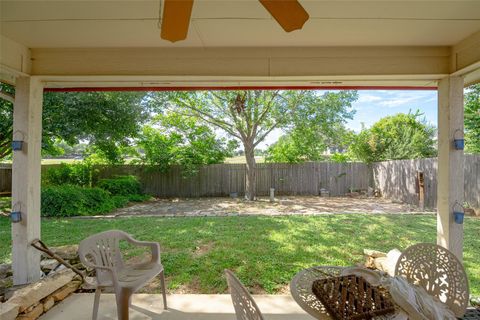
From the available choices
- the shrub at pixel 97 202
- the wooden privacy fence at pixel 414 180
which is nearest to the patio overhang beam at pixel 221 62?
the wooden privacy fence at pixel 414 180

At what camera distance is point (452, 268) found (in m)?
1.60

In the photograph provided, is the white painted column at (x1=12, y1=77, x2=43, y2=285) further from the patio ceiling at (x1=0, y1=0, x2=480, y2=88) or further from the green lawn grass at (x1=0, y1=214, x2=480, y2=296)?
the green lawn grass at (x1=0, y1=214, x2=480, y2=296)

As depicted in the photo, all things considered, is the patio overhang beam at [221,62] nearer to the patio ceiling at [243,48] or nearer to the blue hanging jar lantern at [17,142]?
the patio ceiling at [243,48]

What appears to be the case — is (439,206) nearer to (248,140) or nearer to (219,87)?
(219,87)

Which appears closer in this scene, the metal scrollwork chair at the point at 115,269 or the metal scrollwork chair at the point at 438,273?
the metal scrollwork chair at the point at 438,273

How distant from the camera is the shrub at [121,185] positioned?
870 centimetres

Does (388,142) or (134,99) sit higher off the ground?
A: (134,99)

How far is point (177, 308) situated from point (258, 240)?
2.31 m

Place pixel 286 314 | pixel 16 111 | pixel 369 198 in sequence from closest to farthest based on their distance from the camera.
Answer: pixel 286 314 < pixel 16 111 < pixel 369 198

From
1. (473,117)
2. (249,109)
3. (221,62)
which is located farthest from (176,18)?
(473,117)

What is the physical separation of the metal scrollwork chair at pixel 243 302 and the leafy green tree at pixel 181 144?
8.82m

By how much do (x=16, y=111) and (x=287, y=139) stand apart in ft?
30.1

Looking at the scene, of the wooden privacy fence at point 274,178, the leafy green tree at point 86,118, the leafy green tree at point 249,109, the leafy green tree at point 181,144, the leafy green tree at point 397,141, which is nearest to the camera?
the leafy green tree at point 86,118

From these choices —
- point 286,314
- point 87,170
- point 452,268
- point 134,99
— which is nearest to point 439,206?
point 452,268
